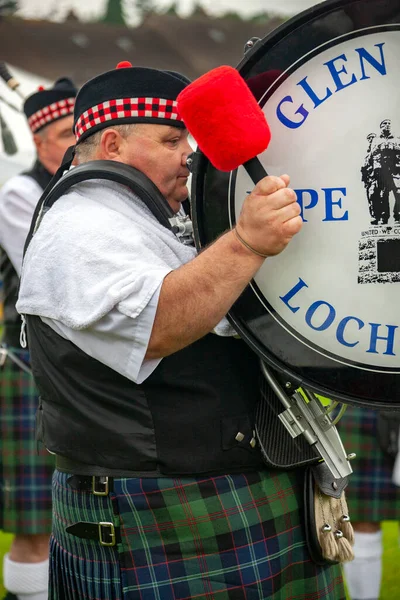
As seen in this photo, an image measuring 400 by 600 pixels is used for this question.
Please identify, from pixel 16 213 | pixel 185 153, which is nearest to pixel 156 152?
pixel 185 153

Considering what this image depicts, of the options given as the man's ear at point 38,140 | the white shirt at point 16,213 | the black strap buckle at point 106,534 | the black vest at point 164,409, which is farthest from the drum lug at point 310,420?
the man's ear at point 38,140

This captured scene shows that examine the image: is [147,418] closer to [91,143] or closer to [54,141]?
[91,143]

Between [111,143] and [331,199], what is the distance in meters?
0.51

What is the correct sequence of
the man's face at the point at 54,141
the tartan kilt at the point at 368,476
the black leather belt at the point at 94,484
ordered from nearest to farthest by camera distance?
the black leather belt at the point at 94,484 < the man's face at the point at 54,141 < the tartan kilt at the point at 368,476

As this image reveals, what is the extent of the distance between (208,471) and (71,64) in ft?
40.5

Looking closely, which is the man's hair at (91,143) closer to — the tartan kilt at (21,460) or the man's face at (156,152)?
the man's face at (156,152)

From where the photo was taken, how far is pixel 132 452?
181 centimetres

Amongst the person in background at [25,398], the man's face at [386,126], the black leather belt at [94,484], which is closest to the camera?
the man's face at [386,126]

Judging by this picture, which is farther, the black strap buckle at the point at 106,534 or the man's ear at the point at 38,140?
the man's ear at the point at 38,140

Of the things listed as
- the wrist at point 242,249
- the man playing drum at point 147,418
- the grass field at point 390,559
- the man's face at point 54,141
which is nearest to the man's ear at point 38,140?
the man's face at point 54,141

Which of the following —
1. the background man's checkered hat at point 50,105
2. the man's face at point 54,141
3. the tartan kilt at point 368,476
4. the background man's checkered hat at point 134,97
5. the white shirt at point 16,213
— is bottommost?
the tartan kilt at point 368,476

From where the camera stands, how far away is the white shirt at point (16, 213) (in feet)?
11.6

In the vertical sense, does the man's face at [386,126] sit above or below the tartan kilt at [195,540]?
above

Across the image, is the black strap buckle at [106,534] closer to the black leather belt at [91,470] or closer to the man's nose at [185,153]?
the black leather belt at [91,470]
